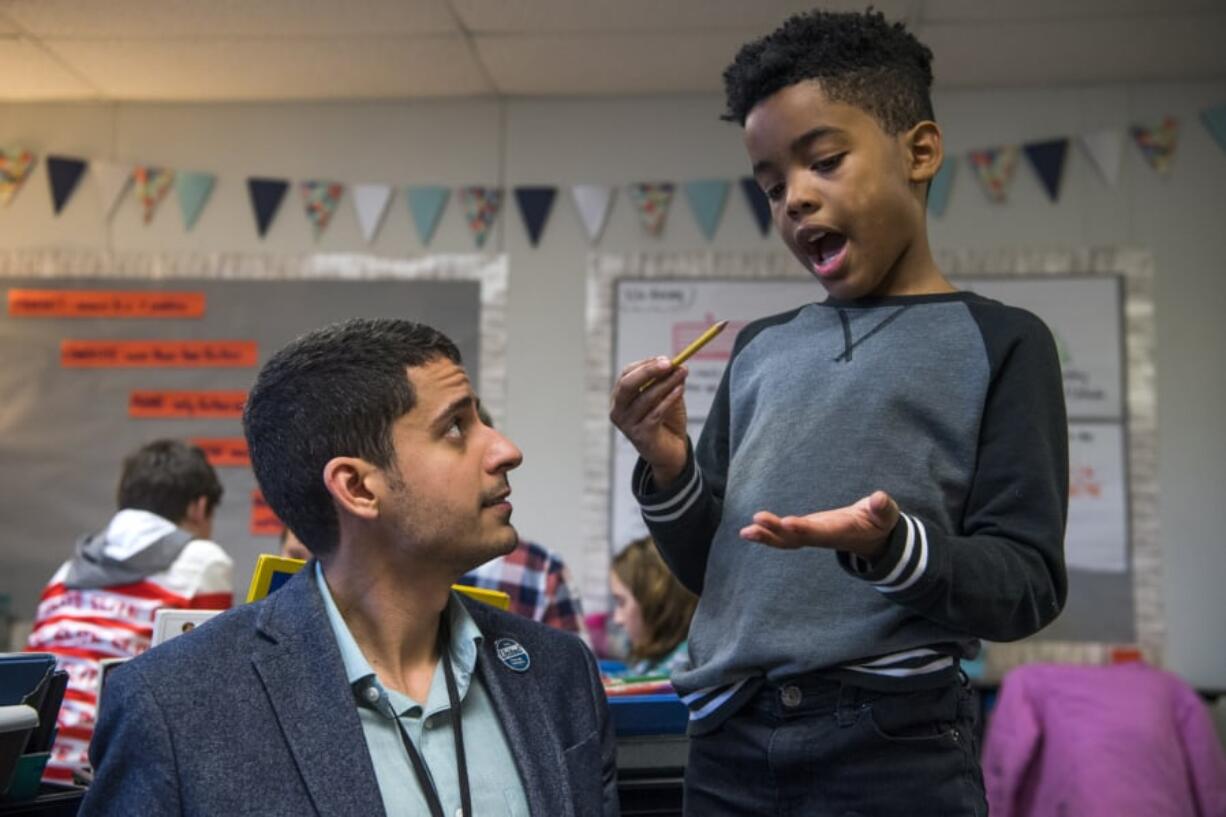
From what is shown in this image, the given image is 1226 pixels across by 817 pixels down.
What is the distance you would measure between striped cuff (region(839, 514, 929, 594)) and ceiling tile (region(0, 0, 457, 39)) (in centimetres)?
284

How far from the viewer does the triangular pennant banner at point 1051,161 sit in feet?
13.4

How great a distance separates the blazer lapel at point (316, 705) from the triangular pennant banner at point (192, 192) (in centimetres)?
340

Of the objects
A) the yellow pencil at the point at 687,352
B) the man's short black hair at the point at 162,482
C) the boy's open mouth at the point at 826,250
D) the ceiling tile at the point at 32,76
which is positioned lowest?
the man's short black hair at the point at 162,482

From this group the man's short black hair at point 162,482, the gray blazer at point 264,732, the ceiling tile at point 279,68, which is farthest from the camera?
the ceiling tile at point 279,68

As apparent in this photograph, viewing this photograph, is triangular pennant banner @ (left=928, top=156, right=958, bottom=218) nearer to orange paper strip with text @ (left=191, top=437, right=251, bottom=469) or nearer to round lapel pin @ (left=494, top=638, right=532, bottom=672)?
orange paper strip with text @ (left=191, top=437, right=251, bottom=469)

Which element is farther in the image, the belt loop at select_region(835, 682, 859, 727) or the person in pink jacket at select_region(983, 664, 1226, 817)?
the person in pink jacket at select_region(983, 664, 1226, 817)

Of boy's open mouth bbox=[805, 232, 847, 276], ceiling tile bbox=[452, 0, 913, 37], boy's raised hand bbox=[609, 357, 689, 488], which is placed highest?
ceiling tile bbox=[452, 0, 913, 37]

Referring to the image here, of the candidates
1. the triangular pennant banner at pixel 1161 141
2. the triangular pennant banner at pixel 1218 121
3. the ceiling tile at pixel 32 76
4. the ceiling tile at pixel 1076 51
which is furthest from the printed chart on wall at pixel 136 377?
the triangular pennant banner at pixel 1218 121

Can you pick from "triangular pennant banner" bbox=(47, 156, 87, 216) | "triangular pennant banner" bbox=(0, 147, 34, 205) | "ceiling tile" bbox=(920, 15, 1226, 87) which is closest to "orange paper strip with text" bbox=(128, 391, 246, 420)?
"triangular pennant banner" bbox=(47, 156, 87, 216)

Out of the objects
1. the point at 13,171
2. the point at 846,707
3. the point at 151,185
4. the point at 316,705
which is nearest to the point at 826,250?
the point at 846,707

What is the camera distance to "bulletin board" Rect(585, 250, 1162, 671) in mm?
3926

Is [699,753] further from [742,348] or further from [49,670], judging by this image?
[49,670]

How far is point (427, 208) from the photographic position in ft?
13.9

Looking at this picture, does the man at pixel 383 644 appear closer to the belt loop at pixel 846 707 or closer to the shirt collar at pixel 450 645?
the shirt collar at pixel 450 645
